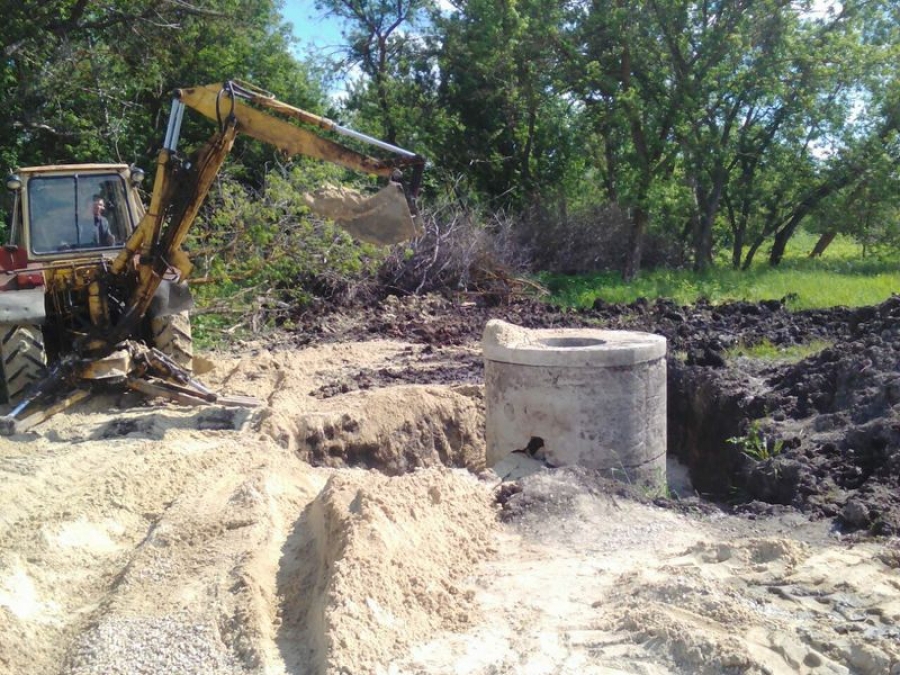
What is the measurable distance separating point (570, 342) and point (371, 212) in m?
2.10

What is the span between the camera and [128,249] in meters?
7.98

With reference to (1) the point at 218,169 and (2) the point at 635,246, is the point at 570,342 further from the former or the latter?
(2) the point at 635,246

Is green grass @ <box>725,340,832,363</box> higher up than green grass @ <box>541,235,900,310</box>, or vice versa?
green grass @ <box>541,235,900,310</box>

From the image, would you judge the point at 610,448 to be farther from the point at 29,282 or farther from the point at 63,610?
the point at 29,282

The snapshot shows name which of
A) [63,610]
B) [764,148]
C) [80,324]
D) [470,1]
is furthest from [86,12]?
[63,610]

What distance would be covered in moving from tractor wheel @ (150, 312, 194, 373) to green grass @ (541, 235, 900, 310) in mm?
8038

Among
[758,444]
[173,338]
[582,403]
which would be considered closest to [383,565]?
[582,403]

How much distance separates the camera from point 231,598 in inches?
169

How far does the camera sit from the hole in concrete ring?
24.4ft

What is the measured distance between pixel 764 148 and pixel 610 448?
15.5 meters

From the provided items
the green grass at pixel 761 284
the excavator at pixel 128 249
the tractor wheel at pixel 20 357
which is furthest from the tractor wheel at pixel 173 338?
the green grass at pixel 761 284

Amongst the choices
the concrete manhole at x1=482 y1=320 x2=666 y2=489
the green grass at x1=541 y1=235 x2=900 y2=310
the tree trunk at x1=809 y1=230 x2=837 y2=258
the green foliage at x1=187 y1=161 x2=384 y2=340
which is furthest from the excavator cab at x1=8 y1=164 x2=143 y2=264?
the tree trunk at x1=809 y1=230 x2=837 y2=258

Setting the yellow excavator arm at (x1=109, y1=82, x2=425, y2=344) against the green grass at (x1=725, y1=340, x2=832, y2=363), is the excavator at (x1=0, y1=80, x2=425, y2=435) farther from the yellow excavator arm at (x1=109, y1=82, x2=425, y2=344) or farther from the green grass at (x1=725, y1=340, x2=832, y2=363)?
the green grass at (x1=725, y1=340, x2=832, y2=363)

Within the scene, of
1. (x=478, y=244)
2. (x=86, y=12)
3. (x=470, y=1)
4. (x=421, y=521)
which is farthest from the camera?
(x=470, y=1)
